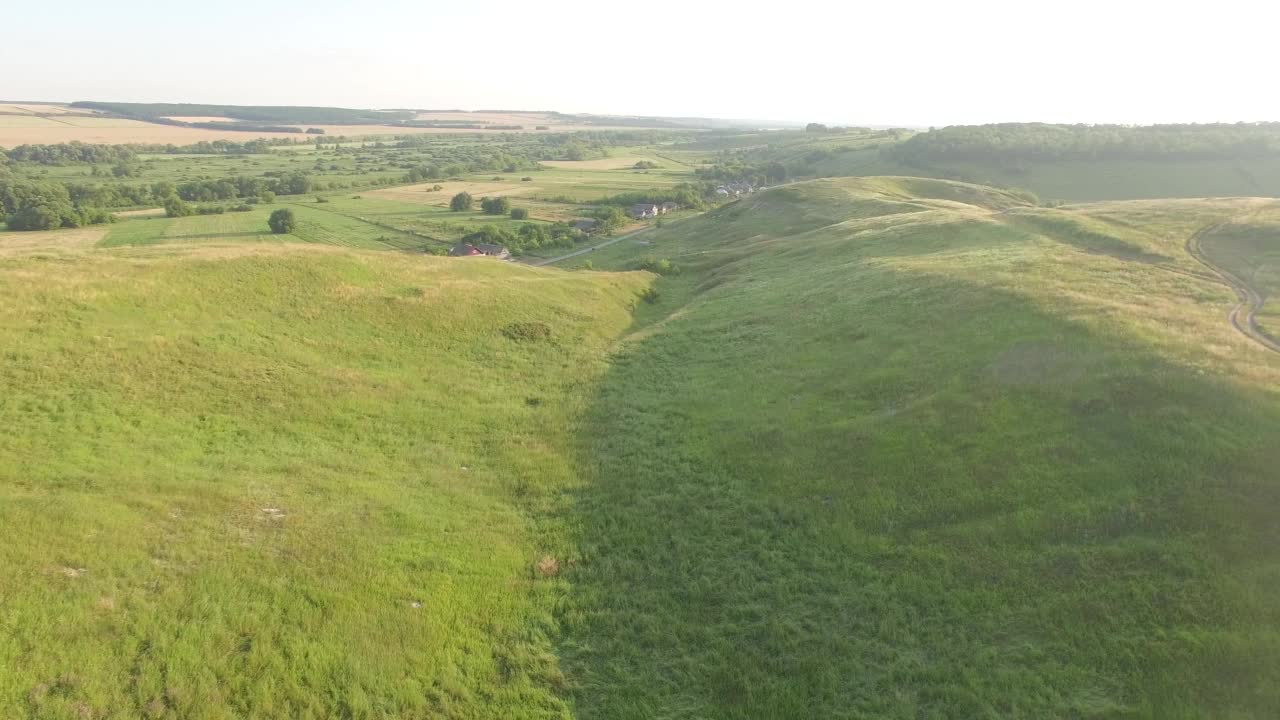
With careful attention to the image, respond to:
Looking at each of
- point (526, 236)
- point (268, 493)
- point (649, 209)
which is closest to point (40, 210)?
point (526, 236)

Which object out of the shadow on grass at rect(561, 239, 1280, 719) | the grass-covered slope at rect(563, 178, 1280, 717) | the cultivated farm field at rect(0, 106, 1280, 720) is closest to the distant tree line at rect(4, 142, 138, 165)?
the cultivated farm field at rect(0, 106, 1280, 720)

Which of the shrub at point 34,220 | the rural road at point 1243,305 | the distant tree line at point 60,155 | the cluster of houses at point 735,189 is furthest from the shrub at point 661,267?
the distant tree line at point 60,155

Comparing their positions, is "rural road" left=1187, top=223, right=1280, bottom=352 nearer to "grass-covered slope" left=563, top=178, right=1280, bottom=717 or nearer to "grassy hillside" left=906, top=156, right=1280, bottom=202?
"grass-covered slope" left=563, top=178, right=1280, bottom=717

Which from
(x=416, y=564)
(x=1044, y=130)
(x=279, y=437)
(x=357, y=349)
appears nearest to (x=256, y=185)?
(x=357, y=349)

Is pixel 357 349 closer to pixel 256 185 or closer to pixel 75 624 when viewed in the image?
pixel 75 624

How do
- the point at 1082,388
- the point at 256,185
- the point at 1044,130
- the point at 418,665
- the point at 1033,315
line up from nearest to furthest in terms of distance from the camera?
the point at 418,665
the point at 1082,388
the point at 1033,315
the point at 256,185
the point at 1044,130

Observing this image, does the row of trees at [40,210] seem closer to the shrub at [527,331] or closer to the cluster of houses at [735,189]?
the shrub at [527,331]
